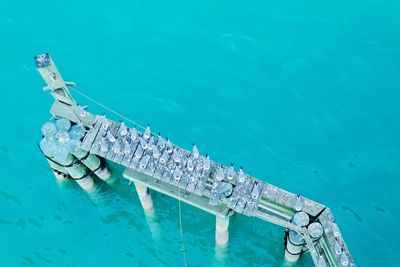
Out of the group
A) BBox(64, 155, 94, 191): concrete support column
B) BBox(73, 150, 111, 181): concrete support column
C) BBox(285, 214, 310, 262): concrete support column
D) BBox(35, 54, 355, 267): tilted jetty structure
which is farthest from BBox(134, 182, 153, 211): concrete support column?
BBox(285, 214, 310, 262): concrete support column

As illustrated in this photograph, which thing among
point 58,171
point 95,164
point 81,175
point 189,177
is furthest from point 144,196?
point 58,171

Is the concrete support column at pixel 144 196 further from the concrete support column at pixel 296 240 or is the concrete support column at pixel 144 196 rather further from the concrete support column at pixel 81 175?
the concrete support column at pixel 296 240

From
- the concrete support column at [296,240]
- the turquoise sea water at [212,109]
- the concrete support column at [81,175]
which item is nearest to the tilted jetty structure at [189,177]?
the concrete support column at [296,240]

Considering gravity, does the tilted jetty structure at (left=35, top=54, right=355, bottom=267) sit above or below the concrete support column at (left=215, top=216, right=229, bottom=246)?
above

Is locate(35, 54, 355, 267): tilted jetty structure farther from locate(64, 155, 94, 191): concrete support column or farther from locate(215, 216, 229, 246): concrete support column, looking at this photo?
locate(64, 155, 94, 191): concrete support column

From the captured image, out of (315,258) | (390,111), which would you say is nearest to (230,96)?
(390,111)

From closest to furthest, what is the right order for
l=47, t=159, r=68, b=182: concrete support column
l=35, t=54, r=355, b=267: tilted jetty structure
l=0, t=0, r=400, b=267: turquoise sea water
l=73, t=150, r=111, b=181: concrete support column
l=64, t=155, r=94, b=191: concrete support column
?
l=35, t=54, r=355, b=267: tilted jetty structure
l=73, t=150, r=111, b=181: concrete support column
l=64, t=155, r=94, b=191: concrete support column
l=47, t=159, r=68, b=182: concrete support column
l=0, t=0, r=400, b=267: turquoise sea water

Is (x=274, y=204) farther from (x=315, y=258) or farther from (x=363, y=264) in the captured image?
(x=363, y=264)

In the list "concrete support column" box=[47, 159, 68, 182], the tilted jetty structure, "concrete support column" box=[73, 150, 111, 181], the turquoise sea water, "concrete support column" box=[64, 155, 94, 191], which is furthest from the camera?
the turquoise sea water
